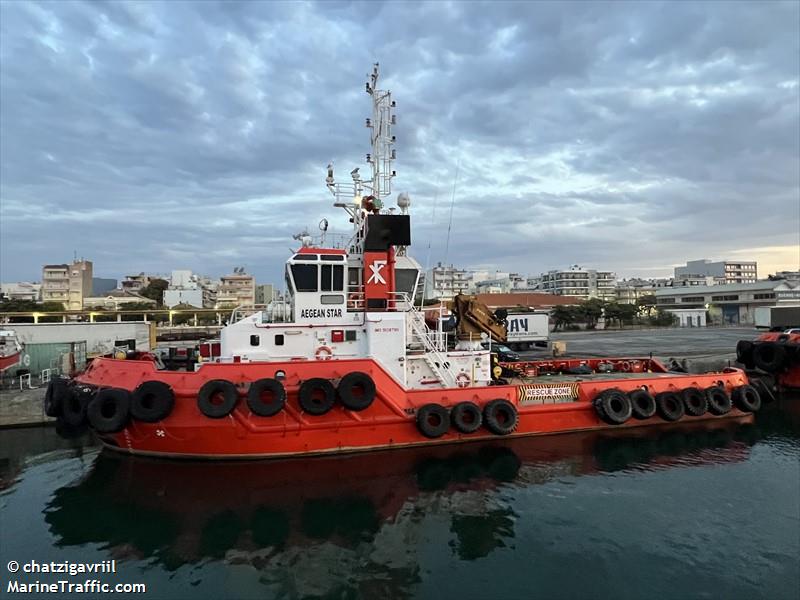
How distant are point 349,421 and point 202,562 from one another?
3633 millimetres

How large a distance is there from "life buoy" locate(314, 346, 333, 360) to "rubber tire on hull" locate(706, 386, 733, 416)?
397 inches

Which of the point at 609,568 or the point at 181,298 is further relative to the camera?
the point at 181,298

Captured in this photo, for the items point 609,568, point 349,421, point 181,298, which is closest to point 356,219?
point 349,421

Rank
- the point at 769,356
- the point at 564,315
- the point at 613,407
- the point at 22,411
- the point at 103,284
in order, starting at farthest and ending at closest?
the point at 103,284 < the point at 564,315 < the point at 769,356 < the point at 22,411 < the point at 613,407

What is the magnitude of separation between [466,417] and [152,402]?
618 cm

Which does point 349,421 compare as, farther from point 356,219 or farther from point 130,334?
point 130,334

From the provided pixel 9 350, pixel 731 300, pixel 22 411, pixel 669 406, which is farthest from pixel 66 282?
pixel 731 300

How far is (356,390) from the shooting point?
8.96m

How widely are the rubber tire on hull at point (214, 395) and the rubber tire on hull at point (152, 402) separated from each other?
58 cm

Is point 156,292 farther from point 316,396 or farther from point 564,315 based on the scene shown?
point 316,396

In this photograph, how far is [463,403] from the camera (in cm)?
988

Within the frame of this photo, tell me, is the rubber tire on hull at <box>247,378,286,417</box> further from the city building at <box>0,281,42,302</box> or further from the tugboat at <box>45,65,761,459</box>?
the city building at <box>0,281,42,302</box>

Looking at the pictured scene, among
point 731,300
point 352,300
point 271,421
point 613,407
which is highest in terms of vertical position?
point 731,300

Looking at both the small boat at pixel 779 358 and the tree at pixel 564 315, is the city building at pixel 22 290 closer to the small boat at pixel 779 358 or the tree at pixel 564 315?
the tree at pixel 564 315
